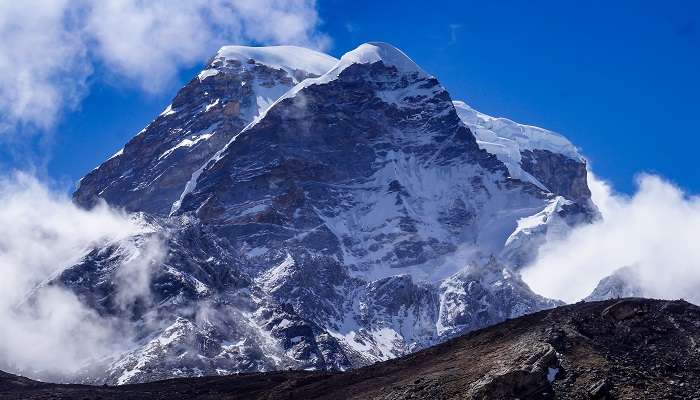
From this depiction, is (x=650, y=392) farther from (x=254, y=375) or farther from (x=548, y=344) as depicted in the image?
(x=254, y=375)

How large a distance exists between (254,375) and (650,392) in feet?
144

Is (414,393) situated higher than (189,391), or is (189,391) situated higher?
(189,391)

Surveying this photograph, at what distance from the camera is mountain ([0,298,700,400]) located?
51094mm

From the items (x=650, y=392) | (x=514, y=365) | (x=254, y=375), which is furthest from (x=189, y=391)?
(x=650, y=392)

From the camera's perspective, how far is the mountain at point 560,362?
168 ft

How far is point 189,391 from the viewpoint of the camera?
79.6 meters

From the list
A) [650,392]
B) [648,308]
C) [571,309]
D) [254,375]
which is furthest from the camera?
[254,375]

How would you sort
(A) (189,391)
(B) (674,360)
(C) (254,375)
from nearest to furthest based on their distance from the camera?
(B) (674,360) < (A) (189,391) < (C) (254,375)

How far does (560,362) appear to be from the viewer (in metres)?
53.2

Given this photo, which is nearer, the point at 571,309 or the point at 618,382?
the point at 618,382

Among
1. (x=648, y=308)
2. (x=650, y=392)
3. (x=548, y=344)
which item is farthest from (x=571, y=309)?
(x=650, y=392)

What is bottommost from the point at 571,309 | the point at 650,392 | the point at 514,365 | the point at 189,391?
the point at 650,392

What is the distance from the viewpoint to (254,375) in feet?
290

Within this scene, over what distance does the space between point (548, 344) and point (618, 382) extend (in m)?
4.44
